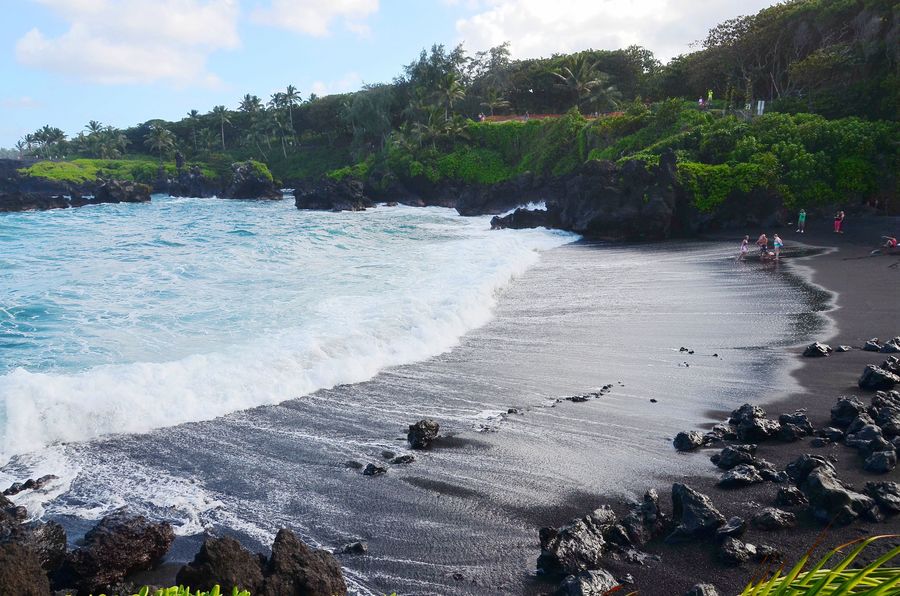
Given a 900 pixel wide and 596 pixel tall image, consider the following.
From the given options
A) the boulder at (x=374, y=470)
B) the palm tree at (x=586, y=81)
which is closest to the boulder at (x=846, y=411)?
the boulder at (x=374, y=470)

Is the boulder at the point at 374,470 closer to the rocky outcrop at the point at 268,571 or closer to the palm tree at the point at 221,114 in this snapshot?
the rocky outcrop at the point at 268,571

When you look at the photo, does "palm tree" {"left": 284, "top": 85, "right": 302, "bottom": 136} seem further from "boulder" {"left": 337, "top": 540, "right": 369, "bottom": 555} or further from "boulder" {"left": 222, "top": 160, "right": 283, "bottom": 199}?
"boulder" {"left": 337, "top": 540, "right": 369, "bottom": 555}

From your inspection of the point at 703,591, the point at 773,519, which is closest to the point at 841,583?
the point at 703,591

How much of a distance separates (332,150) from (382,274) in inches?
2333

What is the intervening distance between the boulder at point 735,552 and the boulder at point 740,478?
3.69 feet

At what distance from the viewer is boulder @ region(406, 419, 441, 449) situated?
7355 mm

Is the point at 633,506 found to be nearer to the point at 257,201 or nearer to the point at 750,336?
the point at 750,336

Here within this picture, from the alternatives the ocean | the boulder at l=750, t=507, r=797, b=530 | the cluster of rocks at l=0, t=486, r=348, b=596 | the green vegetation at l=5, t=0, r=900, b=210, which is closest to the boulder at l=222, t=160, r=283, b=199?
the green vegetation at l=5, t=0, r=900, b=210

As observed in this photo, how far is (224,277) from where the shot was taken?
61.5ft

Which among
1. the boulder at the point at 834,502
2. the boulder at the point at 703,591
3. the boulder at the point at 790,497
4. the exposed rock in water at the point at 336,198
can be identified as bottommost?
the boulder at the point at 703,591

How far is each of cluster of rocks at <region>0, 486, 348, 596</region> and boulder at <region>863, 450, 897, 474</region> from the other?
501cm

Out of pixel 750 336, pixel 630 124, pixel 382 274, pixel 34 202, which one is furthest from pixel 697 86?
pixel 34 202

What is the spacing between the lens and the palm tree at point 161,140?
79619 millimetres

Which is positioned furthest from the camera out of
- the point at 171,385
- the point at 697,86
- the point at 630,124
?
the point at 697,86
